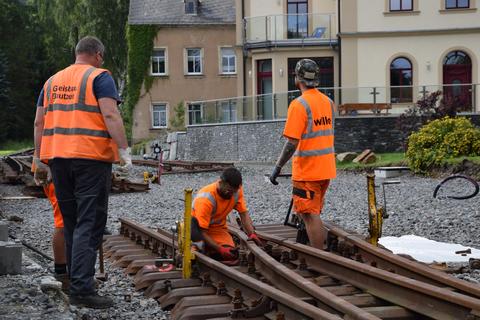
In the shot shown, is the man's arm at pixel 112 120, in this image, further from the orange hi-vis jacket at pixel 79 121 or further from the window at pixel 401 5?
the window at pixel 401 5

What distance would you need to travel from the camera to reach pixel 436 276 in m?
6.18

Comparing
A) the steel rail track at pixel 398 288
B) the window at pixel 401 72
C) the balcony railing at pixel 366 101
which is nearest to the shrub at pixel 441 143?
the balcony railing at pixel 366 101

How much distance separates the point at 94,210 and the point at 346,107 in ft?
86.1

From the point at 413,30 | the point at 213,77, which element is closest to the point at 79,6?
the point at 213,77

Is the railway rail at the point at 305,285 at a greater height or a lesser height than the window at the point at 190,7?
lesser

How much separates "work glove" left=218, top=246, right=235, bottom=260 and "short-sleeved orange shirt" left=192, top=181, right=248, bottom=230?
24 centimetres

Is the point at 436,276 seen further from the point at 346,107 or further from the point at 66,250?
the point at 346,107

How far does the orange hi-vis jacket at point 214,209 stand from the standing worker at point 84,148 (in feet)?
4.51

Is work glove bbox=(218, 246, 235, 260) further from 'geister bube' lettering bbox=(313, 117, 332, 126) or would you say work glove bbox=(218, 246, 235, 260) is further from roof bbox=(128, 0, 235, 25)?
roof bbox=(128, 0, 235, 25)

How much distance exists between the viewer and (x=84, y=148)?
643 cm

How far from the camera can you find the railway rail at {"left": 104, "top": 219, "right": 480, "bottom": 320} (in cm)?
539

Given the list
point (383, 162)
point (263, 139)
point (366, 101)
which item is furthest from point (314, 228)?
point (263, 139)

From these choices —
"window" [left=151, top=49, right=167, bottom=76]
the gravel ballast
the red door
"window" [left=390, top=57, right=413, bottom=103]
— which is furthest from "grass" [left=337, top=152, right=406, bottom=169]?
"window" [left=151, top=49, right=167, bottom=76]

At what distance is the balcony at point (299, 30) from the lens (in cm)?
3850
